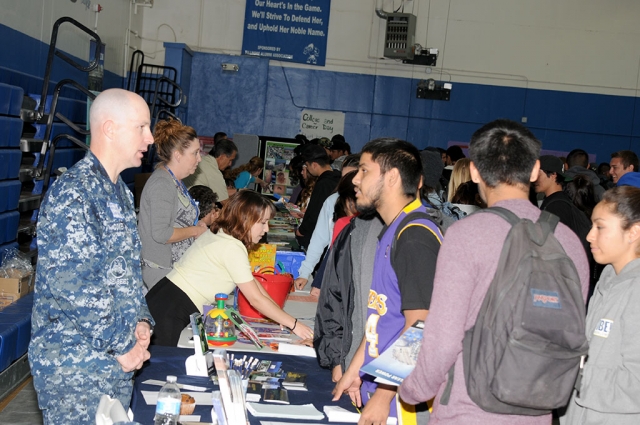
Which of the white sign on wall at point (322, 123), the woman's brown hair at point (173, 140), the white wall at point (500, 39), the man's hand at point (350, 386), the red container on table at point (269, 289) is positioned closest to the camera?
the man's hand at point (350, 386)

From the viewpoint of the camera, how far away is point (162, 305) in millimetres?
3281

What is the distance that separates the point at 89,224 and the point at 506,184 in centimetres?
125

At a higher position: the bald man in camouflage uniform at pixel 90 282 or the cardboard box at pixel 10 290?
the bald man in camouflage uniform at pixel 90 282

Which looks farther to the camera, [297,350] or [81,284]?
[297,350]

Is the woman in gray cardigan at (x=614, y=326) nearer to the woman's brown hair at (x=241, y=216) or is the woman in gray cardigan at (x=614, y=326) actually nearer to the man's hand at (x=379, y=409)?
the man's hand at (x=379, y=409)

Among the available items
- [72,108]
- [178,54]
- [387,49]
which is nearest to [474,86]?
[387,49]

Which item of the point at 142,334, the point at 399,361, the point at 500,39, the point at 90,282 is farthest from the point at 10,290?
the point at 500,39

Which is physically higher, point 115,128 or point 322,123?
point 322,123

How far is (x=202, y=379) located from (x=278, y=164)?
784 cm

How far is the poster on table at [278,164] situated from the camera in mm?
10297

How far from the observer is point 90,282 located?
2.06m

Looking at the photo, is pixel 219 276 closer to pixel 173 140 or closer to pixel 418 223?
pixel 173 140

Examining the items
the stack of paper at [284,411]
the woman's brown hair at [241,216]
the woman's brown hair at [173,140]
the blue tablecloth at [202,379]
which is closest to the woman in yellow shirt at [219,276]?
the woman's brown hair at [241,216]

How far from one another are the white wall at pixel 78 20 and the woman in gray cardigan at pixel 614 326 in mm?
4929
